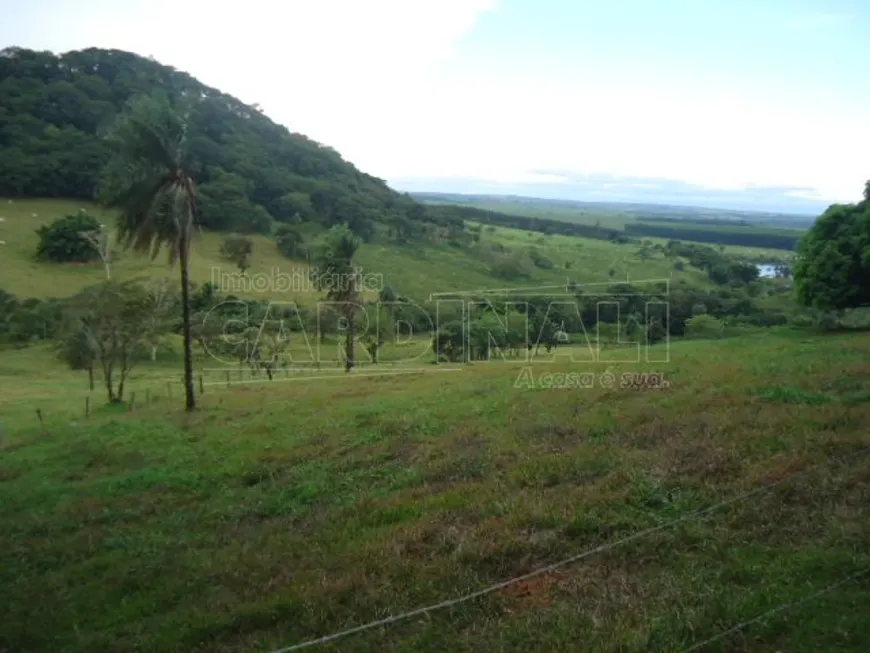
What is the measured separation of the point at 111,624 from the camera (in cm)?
667

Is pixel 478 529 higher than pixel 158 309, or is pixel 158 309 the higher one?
pixel 158 309

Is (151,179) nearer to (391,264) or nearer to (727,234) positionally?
(391,264)

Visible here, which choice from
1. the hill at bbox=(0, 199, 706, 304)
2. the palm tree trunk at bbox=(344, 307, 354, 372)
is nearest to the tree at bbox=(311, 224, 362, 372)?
the palm tree trunk at bbox=(344, 307, 354, 372)

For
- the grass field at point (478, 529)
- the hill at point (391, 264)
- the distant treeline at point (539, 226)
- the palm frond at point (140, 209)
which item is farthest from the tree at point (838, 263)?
the distant treeline at point (539, 226)

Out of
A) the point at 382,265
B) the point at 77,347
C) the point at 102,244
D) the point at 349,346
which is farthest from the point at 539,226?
the point at 77,347

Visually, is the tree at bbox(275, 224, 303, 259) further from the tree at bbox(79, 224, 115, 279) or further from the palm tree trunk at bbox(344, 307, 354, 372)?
the palm tree trunk at bbox(344, 307, 354, 372)

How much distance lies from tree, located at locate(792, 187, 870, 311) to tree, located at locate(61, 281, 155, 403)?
2815cm

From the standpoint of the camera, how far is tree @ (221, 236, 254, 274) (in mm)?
65938

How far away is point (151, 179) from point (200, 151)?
86.5 meters

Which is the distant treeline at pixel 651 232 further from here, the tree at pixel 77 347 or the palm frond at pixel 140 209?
the palm frond at pixel 140 209

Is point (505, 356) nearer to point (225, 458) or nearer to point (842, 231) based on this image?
point (842, 231)

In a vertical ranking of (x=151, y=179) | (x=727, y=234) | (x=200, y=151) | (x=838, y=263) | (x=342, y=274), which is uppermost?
(x=200, y=151)

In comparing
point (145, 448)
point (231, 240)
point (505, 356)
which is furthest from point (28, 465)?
point (231, 240)

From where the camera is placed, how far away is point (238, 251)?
66.8m
